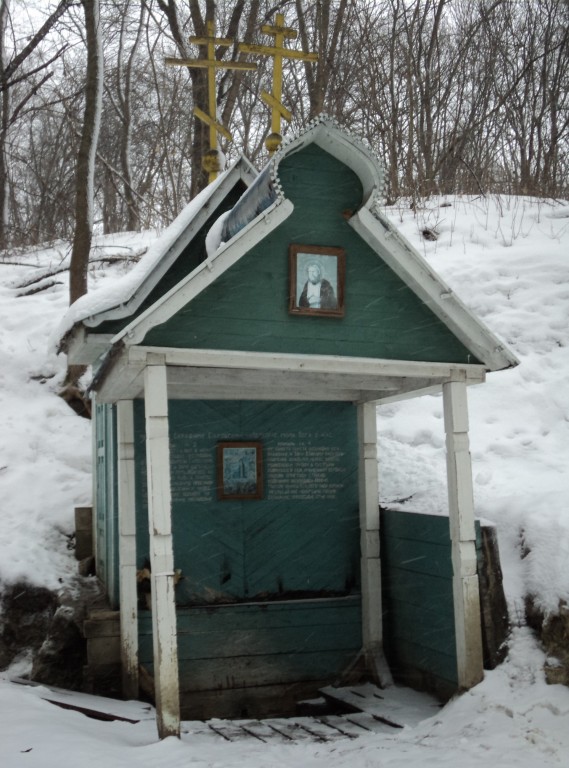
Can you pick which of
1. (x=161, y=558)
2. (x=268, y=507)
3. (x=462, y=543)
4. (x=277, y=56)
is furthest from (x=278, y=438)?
(x=277, y=56)

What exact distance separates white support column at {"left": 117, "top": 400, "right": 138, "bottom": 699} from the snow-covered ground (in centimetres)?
81

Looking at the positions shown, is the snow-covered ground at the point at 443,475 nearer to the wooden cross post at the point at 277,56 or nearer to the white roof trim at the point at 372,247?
the white roof trim at the point at 372,247

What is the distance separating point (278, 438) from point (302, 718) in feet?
8.46

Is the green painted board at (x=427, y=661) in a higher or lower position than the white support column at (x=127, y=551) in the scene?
lower

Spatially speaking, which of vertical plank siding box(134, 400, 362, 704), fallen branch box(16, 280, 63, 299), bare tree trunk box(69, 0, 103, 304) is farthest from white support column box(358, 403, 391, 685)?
fallen branch box(16, 280, 63, 299)

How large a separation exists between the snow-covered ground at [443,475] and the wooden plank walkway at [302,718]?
19 centimetres

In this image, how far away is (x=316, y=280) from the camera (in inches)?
225

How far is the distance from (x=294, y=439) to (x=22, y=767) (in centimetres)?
407

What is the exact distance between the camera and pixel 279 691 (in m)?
7.39

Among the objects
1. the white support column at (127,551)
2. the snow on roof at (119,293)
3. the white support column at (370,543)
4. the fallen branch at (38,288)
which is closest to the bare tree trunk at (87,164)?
the fallen branch at (38,288)

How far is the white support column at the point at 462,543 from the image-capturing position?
19.4ft

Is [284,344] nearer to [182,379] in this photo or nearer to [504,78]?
[182,379]

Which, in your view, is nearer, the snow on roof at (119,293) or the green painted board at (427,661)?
the snow on roof at (119,293)

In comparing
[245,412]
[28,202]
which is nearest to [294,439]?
[245,412]
